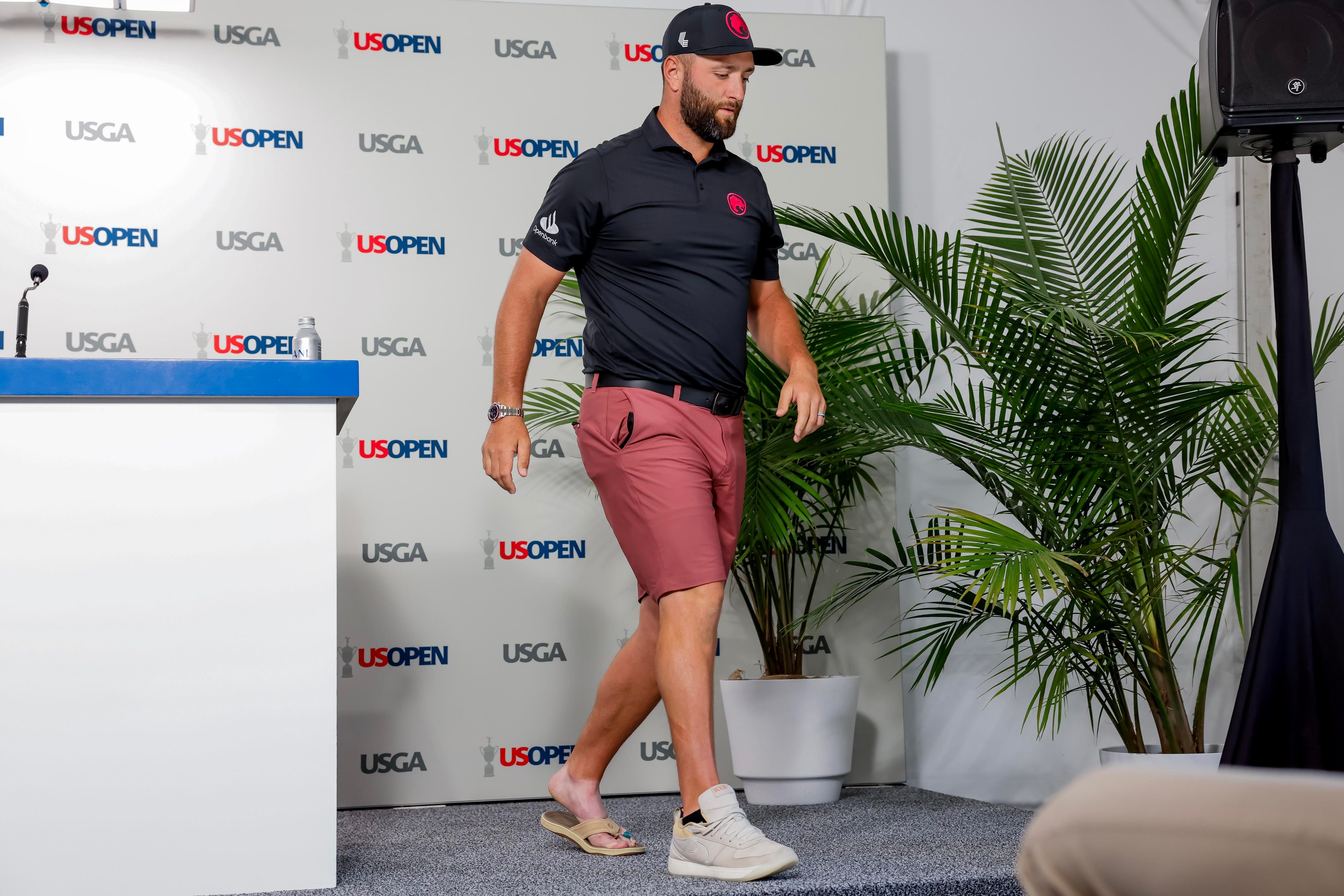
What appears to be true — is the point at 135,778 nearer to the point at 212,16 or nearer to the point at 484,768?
the point at 484,768

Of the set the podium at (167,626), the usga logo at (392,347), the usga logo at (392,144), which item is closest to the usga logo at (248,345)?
the usga logo at (392,347)

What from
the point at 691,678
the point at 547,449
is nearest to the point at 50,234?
the point at 547,449

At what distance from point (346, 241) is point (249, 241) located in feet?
0.97

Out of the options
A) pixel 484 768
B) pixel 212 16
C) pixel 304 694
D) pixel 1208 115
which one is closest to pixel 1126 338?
pixel 1208 115

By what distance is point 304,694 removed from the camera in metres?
2.23

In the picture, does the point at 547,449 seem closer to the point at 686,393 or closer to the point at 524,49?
the point at 524,49

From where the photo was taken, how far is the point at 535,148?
3.93 meters

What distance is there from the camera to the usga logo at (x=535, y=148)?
12.8ft

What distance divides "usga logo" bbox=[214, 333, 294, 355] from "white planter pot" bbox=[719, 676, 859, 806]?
5.74 ft

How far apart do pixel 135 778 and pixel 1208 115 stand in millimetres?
2444

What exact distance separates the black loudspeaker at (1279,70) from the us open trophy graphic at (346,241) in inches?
99.4

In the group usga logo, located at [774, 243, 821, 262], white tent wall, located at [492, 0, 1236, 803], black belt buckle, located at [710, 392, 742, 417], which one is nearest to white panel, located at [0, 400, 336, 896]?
black belt buckle, located at [710, 392, 742, 417]

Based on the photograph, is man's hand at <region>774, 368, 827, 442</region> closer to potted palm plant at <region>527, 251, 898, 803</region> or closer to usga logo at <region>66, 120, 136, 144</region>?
potted palm plant at <region>527, 251, 898, 803</region>

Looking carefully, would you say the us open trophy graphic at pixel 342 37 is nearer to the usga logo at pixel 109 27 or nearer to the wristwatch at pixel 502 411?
the usga logo at pixel 109 27
